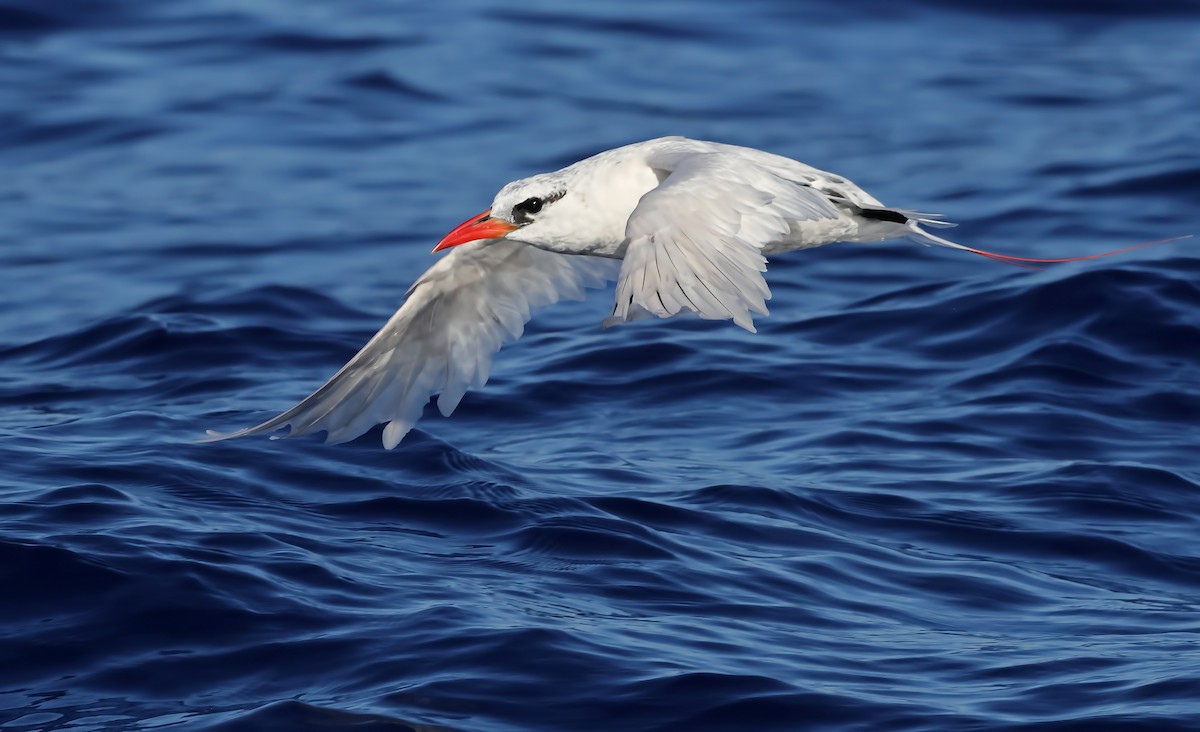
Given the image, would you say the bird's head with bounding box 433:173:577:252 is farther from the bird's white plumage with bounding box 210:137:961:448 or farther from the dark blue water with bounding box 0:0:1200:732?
the dark blue water with bounding box 0:0:1200:732

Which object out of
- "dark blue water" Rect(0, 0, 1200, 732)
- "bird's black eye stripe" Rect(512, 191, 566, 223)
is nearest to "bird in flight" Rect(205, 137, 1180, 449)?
"bird's black eye stripe" Rect(512, 191, 566, 223)

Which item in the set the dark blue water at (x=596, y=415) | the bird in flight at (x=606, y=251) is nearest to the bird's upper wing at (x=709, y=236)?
the bird in flight at (x=606, y=251)

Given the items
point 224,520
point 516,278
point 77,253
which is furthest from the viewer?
point 77,253

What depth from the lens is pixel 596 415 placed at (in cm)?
922

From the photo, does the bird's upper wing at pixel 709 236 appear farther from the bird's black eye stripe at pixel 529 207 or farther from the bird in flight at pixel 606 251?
the bird's black eye stripe at pixel 529 207

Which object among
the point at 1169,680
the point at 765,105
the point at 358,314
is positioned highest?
the point at 765,105

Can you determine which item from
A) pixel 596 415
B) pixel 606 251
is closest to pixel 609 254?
pixel 606 251

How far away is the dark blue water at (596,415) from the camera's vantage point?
6234mm

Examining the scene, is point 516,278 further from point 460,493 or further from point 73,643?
point 73,643

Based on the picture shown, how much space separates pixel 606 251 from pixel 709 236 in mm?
1199

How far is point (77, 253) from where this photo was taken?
12227 millimetres

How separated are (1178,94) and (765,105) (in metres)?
3.82

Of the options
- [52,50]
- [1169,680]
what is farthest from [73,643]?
[52,50]

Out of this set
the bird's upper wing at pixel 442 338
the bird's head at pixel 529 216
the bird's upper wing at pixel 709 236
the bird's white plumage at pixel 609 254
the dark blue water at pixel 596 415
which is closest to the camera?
the bird's upper wing at pixel 709 236
